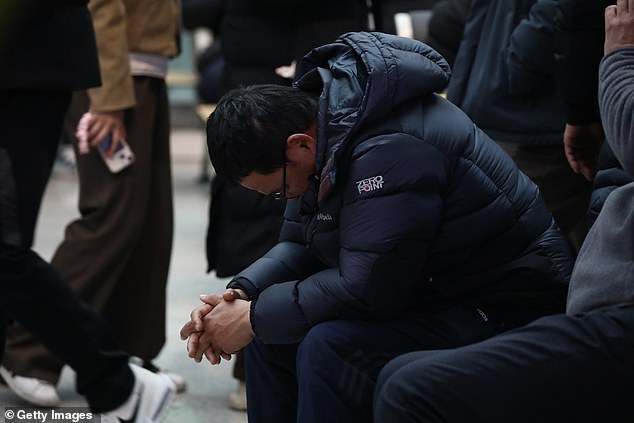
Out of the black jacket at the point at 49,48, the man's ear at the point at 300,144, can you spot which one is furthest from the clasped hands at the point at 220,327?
the black jacket at the point at 49,48

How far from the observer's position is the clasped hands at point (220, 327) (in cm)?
258

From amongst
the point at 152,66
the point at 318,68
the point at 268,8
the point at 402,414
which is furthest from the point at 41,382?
the point at 402,414

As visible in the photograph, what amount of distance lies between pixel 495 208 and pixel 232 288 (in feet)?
2.09

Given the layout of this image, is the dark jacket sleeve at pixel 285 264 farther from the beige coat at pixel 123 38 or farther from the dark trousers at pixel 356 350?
the beige coat at pixel 123 38

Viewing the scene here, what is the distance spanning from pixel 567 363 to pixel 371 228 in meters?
0.51

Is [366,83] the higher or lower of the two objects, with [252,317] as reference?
higher

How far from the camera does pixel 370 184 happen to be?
7.75 feet

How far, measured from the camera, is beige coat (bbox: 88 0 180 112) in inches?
139

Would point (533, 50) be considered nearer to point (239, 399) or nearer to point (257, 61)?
point (257, 61)

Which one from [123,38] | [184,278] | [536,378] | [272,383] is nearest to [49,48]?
[123,38]

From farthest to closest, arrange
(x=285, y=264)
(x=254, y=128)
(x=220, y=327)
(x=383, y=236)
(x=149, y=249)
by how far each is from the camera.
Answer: (x=149, y=249) → (x=285, y=264) → (x=220, y=327) → (x=254, y=128) → (x=383, y=236)

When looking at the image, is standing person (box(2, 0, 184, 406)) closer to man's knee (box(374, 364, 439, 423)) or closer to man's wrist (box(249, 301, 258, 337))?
man's wrist (box(249, 301, 258, 337))

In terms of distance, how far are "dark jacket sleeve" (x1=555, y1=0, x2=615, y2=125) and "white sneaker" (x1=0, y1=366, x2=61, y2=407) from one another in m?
1.73

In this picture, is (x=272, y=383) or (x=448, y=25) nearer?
(x=272, y=383)
